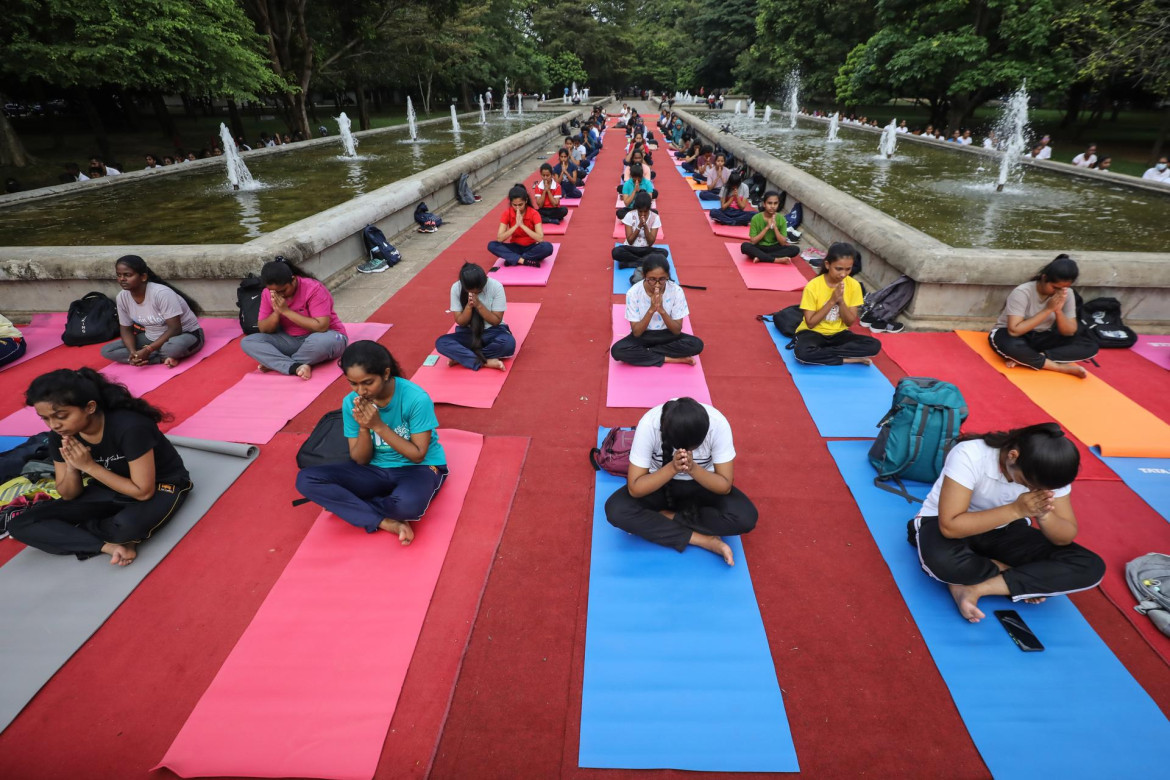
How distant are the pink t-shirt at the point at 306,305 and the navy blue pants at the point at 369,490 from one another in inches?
97.1

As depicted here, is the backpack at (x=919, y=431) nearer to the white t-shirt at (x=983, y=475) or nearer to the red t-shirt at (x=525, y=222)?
the white t-shirt at (x=983, y=475)

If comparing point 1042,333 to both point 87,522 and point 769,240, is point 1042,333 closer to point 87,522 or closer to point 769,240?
point 769,240

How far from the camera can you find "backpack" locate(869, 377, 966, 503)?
367 centimetres

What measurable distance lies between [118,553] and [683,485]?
3.42 m

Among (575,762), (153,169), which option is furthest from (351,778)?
(153,169)

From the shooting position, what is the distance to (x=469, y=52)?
28.3 metres

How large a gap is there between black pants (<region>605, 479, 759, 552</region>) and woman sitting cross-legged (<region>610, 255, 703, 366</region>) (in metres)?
2.21

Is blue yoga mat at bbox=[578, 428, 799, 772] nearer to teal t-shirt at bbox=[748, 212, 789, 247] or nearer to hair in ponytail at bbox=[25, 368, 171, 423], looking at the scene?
hair in ponytail at bbox=[25, 368, 171, 423]

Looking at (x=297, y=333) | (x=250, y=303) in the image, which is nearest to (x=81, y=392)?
(x=297, y=333)

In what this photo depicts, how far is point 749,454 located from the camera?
426 centimetres

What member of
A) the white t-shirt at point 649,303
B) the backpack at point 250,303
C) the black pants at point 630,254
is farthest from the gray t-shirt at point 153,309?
the black pants at point 630,254

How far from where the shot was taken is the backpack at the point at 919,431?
3.67m

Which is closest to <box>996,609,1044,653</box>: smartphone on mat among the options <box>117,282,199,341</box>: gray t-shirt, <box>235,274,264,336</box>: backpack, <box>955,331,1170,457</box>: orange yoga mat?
<box>955,331,1170,457</box>: orange yoga mat

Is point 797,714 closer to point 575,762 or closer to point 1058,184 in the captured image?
point 575,762
